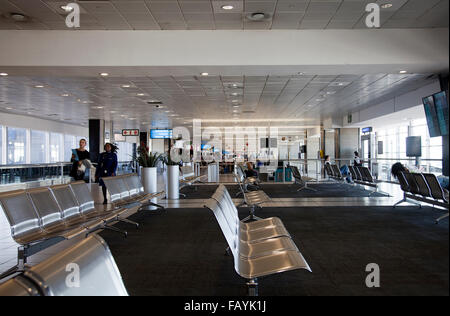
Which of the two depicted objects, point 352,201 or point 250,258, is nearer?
point 250,258

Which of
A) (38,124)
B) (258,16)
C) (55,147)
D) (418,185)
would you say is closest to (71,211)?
(258,16)

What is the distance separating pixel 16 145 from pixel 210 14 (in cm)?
1742

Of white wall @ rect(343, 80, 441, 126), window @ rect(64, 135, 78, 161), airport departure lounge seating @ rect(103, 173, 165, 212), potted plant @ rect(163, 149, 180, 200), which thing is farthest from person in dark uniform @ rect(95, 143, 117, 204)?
window @ rect(64, 135, 78, 161)

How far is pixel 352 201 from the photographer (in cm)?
850

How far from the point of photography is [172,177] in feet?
29.6

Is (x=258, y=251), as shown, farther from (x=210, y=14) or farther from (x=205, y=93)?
(x=205, y=93)

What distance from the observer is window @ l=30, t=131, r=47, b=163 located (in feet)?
66.6

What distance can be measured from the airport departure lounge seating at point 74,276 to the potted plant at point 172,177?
7.58m

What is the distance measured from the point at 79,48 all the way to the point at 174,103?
7230mm

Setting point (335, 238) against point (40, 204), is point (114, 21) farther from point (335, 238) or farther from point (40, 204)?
point (335, 238)

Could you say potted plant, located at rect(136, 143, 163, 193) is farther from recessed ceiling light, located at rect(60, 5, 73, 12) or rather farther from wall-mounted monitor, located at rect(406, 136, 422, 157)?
wall-mounted monitor, located at rect(406, 136, 422, 157)

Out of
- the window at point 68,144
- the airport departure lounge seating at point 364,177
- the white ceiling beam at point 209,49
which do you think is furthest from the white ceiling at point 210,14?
the window at point 68,144

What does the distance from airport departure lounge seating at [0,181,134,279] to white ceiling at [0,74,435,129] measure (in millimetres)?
5668

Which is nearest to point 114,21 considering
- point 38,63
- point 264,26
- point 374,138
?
point 38,63
